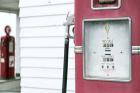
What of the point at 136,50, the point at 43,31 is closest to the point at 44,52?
the point at 43,31

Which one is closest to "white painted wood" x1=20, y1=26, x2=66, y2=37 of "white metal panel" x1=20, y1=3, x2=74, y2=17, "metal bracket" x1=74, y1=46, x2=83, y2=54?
"white metal panel" x1=20, y1=3, x2=74, y2=17

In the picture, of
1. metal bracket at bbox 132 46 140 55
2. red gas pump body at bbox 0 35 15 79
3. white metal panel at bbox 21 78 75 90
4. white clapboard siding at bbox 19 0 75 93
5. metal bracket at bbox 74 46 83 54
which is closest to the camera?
metal bracket at bbox 132 46 140 55

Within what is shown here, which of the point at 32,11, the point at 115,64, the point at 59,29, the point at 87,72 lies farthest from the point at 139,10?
the point at 32,11

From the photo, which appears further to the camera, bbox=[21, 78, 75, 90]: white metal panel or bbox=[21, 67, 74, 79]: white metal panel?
bbox=[21, 67, 74, 79]: white metal panel

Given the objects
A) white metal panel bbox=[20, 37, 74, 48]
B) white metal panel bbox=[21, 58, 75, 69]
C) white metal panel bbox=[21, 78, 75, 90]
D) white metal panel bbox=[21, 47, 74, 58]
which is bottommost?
white metal panel bbox=[21, 78, 75, 90]

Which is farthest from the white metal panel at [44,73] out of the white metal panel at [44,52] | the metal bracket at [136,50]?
the metal bracket at [136,50]

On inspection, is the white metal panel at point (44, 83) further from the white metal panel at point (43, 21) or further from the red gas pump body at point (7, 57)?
the red gas pump body at point (7, 57)

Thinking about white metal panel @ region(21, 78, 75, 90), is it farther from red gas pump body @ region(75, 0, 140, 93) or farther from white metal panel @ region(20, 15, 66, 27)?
red gas pump body @ region(75, 0, 140, 93)

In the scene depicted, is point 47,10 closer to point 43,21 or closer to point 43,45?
point 43,21

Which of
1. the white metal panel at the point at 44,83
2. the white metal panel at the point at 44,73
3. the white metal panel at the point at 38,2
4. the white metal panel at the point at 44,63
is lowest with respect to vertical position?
the white metal panel at the point at 44,83

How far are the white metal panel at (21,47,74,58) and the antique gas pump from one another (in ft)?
28.8

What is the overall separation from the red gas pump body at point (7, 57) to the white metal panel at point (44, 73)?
8868 mm

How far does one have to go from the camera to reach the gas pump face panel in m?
3.48

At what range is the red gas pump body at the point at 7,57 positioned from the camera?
15.5 meters
